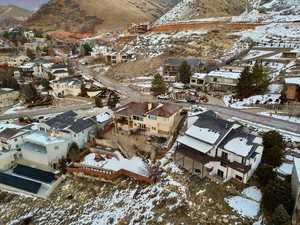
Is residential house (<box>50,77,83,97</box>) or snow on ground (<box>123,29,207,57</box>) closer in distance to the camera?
residential house (<box>50,77,83,97</box>)

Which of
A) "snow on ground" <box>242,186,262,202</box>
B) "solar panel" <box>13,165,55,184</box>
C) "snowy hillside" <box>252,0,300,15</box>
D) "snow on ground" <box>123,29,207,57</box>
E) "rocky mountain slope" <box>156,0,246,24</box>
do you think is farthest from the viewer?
"rocky mountain slope" <box>156,0,246,24</box>

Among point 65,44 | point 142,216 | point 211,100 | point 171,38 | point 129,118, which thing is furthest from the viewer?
point 65,44

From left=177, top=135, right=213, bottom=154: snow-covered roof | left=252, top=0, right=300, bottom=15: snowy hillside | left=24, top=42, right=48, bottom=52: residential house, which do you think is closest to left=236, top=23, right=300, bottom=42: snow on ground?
left=252, top=0, right=300, bottom=15: snowy hillside

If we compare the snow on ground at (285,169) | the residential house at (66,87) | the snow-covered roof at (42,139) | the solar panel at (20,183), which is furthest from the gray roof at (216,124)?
the residential house at (66,87)

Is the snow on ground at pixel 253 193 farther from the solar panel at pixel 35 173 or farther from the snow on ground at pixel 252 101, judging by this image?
the solar panel at pixel 35 173

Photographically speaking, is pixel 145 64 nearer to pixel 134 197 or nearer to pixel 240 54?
pixel 240 54

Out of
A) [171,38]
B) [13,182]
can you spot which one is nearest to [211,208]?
[13,182]

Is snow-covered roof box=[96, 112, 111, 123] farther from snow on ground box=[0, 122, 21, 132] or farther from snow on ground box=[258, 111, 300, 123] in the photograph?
snow on ground box=[258, 111, 300, 123]
